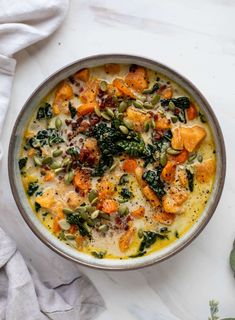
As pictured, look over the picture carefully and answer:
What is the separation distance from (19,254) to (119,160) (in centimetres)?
82

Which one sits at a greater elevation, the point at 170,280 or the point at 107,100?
the point at 107,100

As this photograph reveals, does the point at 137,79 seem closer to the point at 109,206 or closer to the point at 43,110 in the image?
the point at 43,110

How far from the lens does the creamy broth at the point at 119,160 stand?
3.09 metres

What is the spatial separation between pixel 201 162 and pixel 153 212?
0.39 metres

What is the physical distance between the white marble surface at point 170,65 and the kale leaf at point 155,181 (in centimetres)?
41

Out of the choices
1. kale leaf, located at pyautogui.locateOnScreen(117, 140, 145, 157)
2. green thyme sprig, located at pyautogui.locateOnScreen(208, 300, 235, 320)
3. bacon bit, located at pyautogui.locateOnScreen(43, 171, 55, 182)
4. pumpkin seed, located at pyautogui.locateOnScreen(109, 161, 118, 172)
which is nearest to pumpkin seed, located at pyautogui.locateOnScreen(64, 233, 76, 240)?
bacon bit, located at pyautogui.locateOnScreen(43, 171, 55, 182)

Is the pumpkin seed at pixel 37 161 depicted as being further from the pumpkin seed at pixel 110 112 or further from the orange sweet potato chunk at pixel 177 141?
the orange sweet potato chunk at pixel 177 141

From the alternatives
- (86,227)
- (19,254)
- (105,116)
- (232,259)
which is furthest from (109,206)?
(232,259)

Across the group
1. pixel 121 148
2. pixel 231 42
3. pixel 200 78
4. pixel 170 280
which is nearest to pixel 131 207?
pixel 121 148

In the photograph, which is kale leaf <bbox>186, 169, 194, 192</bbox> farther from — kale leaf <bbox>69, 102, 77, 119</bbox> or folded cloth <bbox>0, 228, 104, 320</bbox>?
folded cloth <bbox>0, 228, 104, 320</bbox>

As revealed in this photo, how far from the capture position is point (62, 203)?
3.18 meters

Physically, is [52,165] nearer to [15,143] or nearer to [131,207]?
[15,143]

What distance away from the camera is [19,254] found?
10.8 feet

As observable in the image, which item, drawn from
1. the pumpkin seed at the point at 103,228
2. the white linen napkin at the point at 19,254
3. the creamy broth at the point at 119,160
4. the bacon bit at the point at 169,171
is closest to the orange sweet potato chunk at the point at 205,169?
the creamy broth at the point at 119,160
